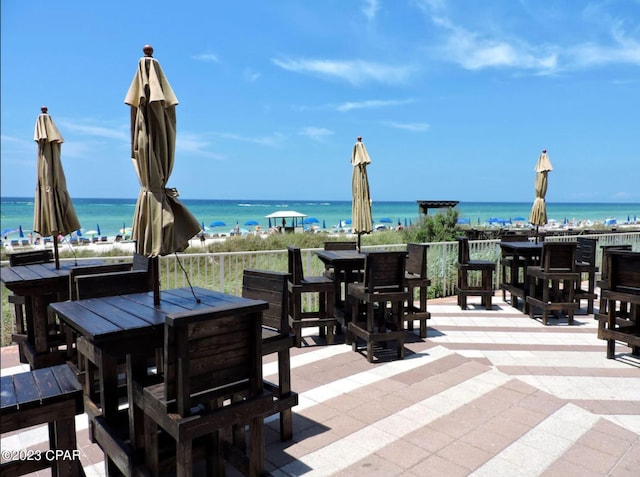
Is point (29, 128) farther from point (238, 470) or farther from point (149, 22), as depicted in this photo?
point (238, 470)

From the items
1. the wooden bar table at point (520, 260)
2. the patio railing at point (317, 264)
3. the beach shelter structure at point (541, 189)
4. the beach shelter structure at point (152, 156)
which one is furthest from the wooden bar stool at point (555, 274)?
the beach shelter structure at point (152, 156)

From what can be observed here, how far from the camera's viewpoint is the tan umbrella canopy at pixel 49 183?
192 inches

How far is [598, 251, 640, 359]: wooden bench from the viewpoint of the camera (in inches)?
200

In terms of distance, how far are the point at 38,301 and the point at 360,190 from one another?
14.1 feet

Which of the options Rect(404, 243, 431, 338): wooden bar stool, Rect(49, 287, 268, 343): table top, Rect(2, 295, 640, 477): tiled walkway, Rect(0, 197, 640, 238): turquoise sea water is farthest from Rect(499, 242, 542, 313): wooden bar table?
Rect(0, 197, 640, 238): turquoise sea water

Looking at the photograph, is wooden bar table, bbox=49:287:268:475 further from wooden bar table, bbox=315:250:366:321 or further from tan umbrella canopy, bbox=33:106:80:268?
wooden bar table, bbox=315:250:366:321

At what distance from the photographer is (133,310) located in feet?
Answer: 9.43

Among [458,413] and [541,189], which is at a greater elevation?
[541,189]

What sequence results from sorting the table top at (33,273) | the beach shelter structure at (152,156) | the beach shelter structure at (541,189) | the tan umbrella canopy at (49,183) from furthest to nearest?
the beach shelter structure at (541,189) → the tan umbrella canopy at (49,183) → the table top at (33,273) → the beach shelter structure at (152,156)

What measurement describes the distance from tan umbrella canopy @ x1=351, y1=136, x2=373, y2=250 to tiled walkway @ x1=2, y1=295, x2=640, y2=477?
1874mm

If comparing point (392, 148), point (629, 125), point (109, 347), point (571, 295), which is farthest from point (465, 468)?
point (392, 148)

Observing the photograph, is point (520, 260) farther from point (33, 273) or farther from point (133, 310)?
point (33, 273)

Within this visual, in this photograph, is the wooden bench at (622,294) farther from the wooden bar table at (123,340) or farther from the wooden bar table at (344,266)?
the wooden bar table at (123,340)

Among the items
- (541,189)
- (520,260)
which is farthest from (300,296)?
(541,189)
